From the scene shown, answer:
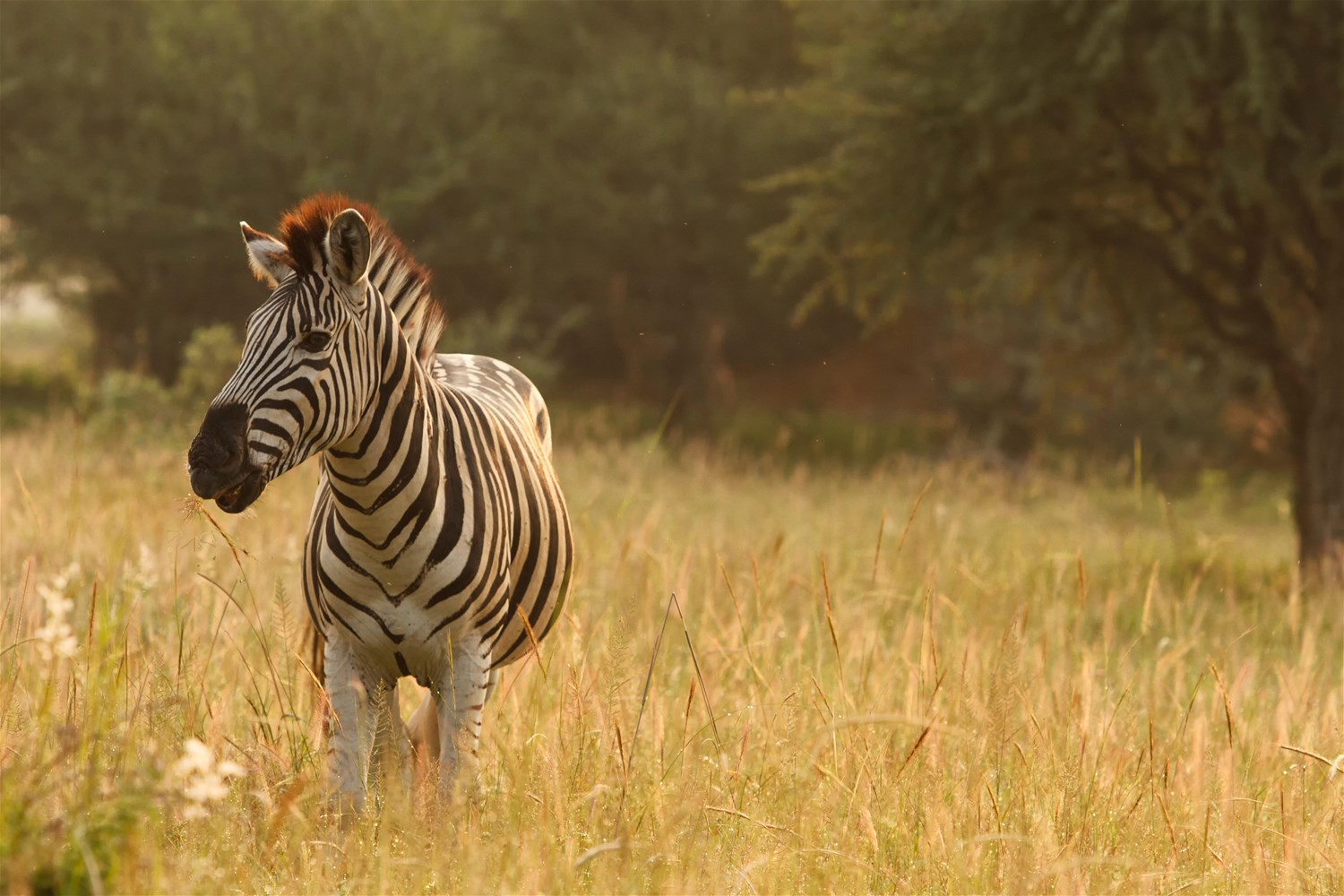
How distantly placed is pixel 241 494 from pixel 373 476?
0.43 metres

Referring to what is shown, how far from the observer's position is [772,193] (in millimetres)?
20906

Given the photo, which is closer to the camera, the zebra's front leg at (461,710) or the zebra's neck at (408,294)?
the zebra's front leg at (461,710)

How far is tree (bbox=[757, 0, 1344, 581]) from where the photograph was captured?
390 inches

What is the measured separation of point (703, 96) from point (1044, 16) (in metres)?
10.1

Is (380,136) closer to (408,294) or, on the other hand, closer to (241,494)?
(408,294)

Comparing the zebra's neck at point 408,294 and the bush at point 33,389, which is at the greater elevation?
the zebra's neck at point 408,294

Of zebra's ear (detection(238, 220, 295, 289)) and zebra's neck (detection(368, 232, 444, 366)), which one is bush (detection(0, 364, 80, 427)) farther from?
zebra's ear (detection(238, 220, 295, 289))

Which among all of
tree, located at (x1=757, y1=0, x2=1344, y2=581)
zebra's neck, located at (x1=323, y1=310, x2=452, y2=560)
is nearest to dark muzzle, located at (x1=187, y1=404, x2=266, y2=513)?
Answer: zebra's neck, located at (x1=323, y1=310, x2=452, y2=560)

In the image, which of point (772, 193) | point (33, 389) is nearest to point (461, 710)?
point (772, 193)

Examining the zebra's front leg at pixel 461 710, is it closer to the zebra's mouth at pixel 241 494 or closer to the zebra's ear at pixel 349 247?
the zebra's mouth at pixel 241 494

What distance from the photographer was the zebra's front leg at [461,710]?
12.2 ft

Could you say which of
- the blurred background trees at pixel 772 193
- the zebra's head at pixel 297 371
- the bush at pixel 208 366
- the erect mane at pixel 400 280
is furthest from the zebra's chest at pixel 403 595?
the bush at pixel 208 366

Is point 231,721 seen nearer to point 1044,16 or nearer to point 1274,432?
point 1044,16

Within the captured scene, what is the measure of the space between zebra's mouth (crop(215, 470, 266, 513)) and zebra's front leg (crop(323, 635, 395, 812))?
2.28ft
